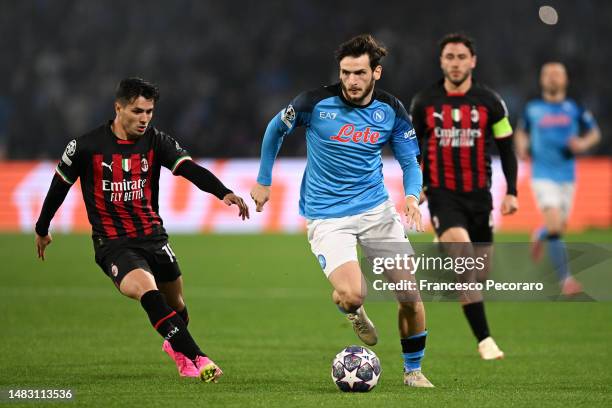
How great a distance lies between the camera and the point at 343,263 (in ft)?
22.6

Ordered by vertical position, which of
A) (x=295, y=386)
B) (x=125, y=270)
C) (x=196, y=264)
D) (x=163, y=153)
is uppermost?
(x=163, y=153)

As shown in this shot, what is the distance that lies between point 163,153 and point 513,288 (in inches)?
249

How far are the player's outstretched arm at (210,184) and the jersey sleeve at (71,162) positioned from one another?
2.11ft

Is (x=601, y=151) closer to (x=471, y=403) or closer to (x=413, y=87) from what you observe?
(x=413, y=87)

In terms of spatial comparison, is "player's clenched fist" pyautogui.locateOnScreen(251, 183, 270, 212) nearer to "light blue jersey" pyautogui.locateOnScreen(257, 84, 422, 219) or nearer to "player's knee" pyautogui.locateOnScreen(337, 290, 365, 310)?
"light blue jersey" pyautogui.locateOnScreen(257, 84, 422, 219)

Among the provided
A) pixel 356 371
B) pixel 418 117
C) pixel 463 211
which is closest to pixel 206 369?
pixel 356 371

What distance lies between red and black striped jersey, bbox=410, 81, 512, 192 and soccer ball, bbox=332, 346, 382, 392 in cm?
262

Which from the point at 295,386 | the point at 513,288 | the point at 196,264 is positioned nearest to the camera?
the point at 295,386

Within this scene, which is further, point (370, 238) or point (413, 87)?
point (413, 87)

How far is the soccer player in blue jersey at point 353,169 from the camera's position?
6.81m

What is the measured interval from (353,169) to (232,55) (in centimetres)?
2013

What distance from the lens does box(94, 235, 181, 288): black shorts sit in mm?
7027

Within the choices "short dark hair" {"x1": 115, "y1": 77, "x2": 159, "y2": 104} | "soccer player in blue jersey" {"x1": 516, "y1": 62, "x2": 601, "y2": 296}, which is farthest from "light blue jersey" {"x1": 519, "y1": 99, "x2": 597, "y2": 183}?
"short dark hair" {"x1": 115, "y1": 77, "x2": 159, "y2": 104}

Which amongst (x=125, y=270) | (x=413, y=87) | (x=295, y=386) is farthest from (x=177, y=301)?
(x=413, y=87)
